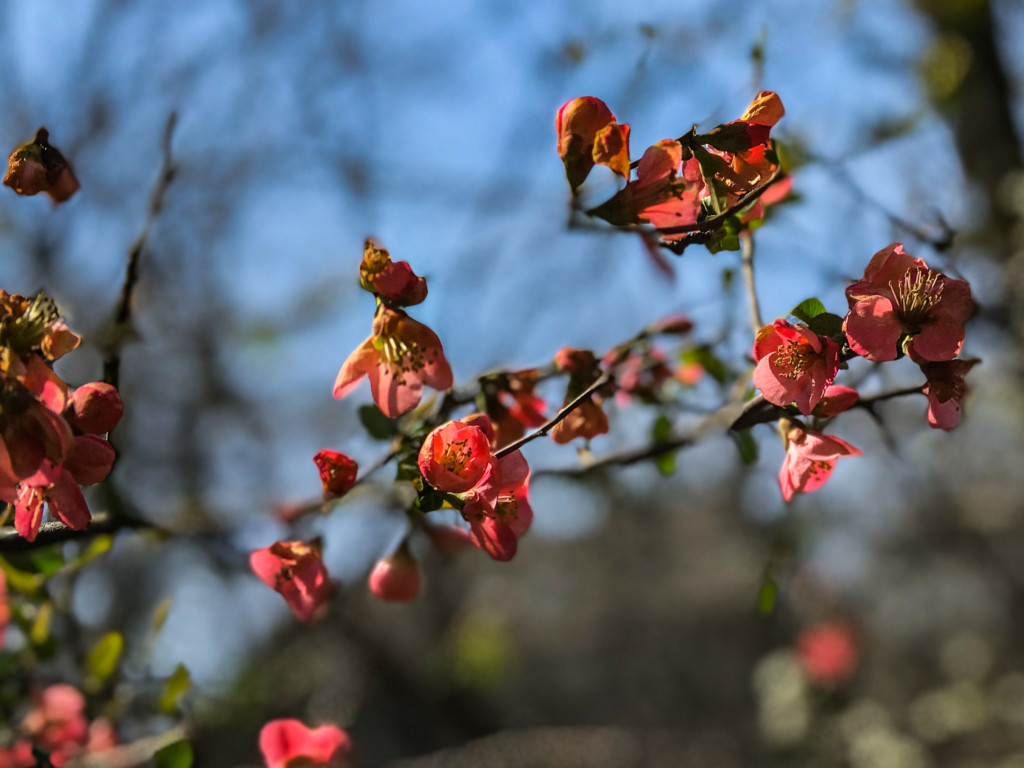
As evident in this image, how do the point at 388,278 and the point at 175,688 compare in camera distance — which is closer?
the point at 388,278

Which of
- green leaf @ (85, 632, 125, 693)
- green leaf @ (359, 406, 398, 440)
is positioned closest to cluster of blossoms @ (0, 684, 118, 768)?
green leaf @ (85, 632, 125, 693)

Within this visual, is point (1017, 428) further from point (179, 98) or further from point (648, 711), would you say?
point (648, 711)

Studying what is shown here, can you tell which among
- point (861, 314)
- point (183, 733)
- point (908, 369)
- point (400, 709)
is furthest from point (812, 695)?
point (861, 314)

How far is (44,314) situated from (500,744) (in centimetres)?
245

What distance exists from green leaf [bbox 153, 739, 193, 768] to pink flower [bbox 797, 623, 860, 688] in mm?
3180

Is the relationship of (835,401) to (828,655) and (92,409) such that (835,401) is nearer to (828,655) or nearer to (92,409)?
(92,409)

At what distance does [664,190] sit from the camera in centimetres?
54

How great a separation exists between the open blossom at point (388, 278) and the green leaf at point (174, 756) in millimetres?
417

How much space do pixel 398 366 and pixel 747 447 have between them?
412mm

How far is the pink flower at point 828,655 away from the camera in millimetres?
3309

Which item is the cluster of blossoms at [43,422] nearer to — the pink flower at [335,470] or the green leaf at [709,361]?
the pink flower at [335,470]

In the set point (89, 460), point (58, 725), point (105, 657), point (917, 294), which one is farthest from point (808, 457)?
point (58, 725)

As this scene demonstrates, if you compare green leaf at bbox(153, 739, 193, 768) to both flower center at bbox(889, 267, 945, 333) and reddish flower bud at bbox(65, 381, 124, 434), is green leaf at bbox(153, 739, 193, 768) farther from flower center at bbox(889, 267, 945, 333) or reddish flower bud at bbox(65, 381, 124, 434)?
flower center at bbox(889, 267, 945, 333)

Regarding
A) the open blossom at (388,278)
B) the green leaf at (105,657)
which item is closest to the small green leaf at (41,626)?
the green leaf at (105,657)
